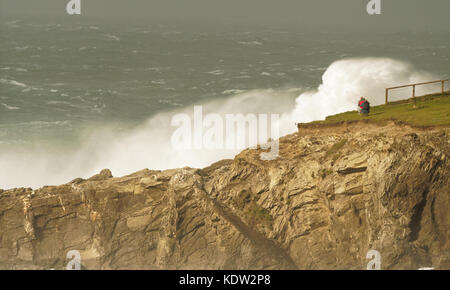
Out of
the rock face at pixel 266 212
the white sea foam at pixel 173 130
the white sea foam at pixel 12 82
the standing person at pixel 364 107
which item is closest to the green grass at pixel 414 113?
the standing person at pixel 364 107

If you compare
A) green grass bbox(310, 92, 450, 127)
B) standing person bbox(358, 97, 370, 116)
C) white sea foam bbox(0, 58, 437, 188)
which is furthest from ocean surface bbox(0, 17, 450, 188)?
standing person bbox(358, 97, 370, 116)

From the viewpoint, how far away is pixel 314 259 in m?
24.6

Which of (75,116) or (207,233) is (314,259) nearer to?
(207,233)

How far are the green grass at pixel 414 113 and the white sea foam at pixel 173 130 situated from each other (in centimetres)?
1277

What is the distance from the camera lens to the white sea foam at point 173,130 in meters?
40.4

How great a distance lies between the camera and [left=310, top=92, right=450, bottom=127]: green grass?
25.9 meters

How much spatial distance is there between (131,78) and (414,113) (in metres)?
42.9

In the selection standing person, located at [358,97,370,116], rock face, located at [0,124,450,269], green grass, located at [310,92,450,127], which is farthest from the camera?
standing person, located at [358,97,370,116]

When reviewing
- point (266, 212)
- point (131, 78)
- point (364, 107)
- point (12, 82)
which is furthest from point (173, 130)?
point (12, 82)

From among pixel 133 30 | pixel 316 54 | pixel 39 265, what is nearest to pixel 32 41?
pixel 133 30

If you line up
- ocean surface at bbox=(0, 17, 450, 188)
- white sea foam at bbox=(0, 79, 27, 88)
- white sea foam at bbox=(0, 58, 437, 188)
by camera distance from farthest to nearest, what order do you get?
white sea foam at bbox=(0, 79, 27, 88) → ocean surface at bbox=(0, 17, 450, 188) → white sea foam at bbox=(0, 58, 437, 188)

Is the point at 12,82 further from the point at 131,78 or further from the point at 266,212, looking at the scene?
the point at 266,212

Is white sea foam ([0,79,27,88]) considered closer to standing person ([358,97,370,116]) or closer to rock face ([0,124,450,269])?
rock face ([0,124,450,269])

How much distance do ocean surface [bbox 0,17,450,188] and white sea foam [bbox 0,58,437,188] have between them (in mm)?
142
